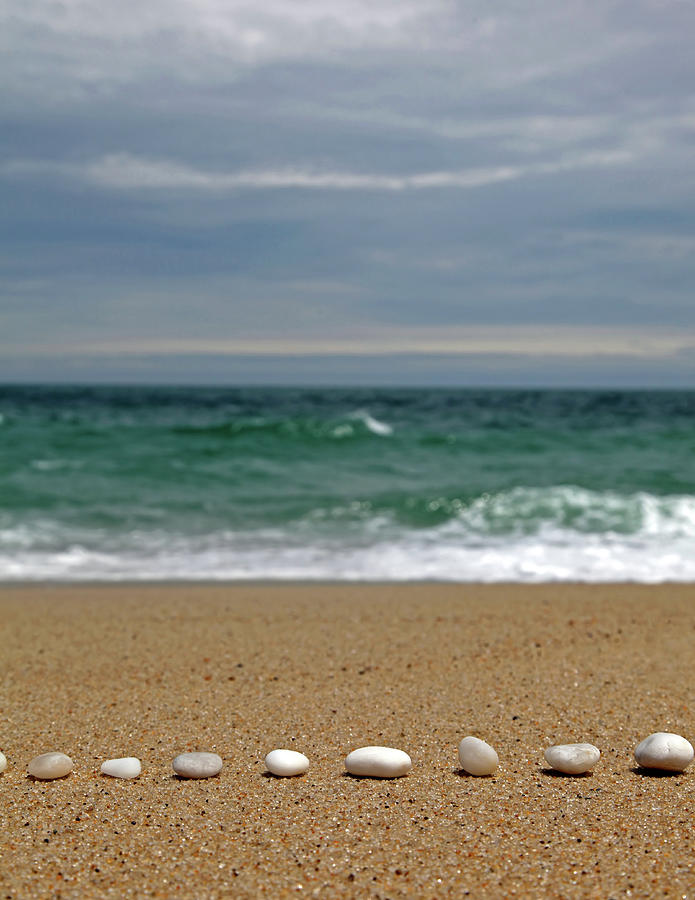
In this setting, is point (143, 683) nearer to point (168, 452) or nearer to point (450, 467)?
point (450, 467)

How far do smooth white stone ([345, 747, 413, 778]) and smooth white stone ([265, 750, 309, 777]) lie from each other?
5.9 inches

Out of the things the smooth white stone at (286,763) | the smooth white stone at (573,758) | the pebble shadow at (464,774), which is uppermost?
the smooth white stone at (573,758)

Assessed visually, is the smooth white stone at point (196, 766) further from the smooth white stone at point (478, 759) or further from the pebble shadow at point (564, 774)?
the pebble shadow at point (564, 774)

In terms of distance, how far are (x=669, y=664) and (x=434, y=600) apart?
7.06ft

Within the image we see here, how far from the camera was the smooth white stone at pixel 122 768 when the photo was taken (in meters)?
2.76

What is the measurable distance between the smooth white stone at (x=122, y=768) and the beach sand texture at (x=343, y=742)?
36 mm

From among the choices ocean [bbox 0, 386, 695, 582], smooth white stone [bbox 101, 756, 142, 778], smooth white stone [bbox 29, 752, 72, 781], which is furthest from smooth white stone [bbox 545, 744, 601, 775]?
ocean [bbox 0, 386, 695, 582]

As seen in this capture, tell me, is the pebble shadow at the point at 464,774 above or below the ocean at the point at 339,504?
above

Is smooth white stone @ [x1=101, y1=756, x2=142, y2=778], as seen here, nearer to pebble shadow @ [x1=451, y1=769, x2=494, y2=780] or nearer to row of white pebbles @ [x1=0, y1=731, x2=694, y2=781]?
row of white pebbles @ [x1=0, y1=731, x2=694, y2=781]

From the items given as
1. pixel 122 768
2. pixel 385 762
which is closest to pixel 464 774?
pixel 385 762

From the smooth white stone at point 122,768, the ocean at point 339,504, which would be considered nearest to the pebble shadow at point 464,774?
the smooth white stone at point 122,768

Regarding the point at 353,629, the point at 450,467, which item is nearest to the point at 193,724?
the point at 353,629

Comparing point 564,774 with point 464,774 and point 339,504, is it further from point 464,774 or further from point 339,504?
point 339,504

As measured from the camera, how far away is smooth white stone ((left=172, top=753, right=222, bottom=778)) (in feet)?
9.00
